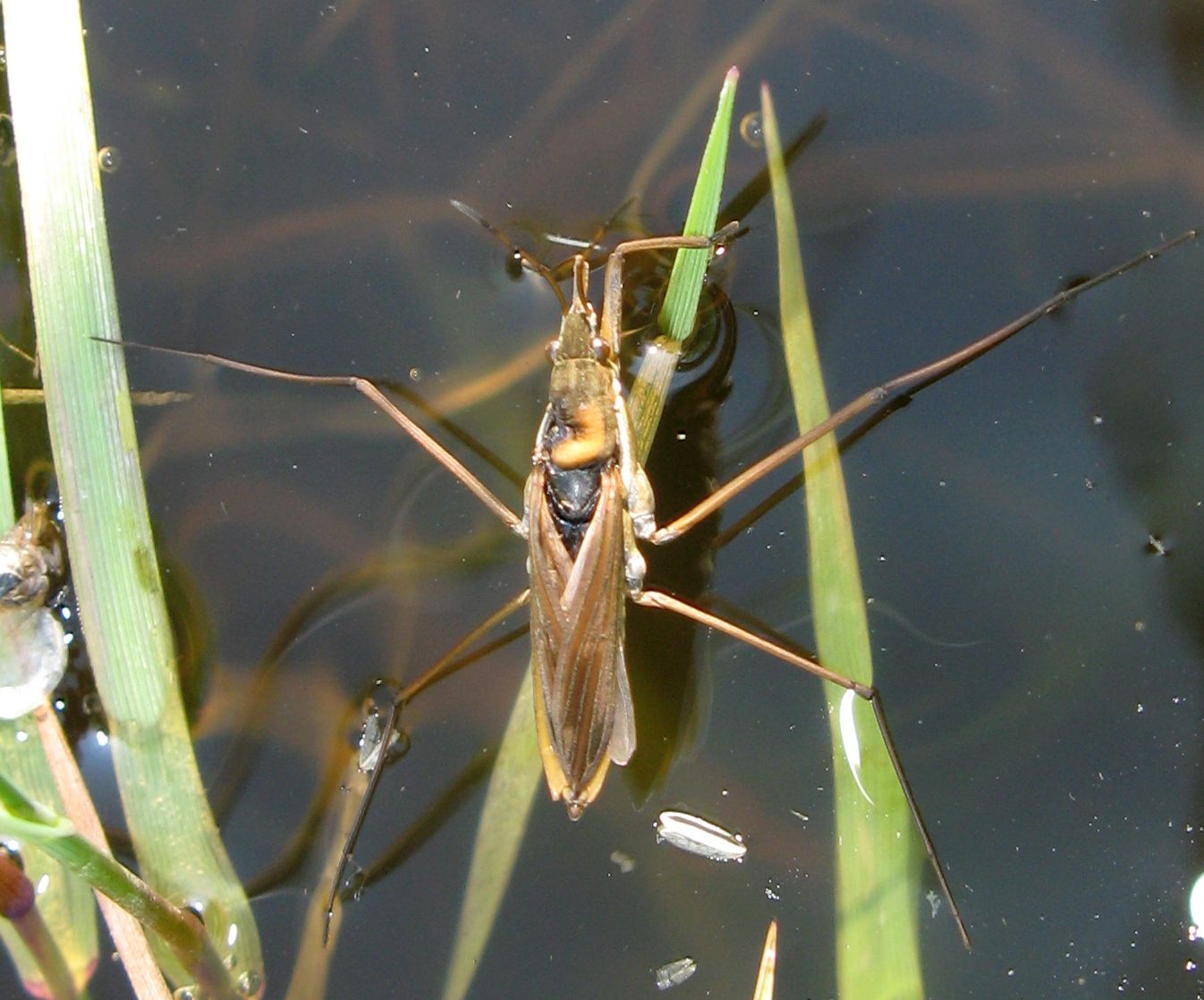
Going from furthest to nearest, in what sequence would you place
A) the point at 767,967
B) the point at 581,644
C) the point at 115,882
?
the point at 767,967, the point at 581,644, the point at 115,882

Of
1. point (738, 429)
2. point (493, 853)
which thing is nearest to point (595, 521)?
point (738, 429)

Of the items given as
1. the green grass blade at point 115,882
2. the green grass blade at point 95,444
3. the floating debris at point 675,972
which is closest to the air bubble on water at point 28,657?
the green grass blade at point 95,444

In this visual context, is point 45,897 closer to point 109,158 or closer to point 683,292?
point 109,158

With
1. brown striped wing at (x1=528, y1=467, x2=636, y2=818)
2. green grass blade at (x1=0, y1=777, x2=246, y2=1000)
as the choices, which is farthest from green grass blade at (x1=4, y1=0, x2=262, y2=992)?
brown striped wing at (x1=528, y1=467, x2=636, y2=818)

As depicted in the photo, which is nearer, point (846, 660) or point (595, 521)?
point (595, 521)

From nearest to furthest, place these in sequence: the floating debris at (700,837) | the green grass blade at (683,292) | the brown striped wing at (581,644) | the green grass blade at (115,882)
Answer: the green grass blade at (115,882) → the green grass blade at (683,292) → the brown striped wing at (581,644) → the floating debris at (700,837)

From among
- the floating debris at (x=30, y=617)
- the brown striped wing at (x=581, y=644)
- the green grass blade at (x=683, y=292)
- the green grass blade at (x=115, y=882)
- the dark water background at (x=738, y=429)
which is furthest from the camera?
the floating debris at (x=30, y=617)

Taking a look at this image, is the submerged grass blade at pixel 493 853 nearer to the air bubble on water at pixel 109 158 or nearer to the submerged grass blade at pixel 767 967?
the submerged grass blade at pixel 767 967

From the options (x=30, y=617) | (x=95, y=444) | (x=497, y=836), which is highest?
(x=95, y=444)
